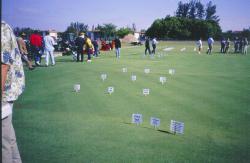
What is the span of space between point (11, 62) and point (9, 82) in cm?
28

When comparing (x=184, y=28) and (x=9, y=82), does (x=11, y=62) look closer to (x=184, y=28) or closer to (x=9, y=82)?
(x=9, y=82)

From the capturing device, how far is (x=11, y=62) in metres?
3.15

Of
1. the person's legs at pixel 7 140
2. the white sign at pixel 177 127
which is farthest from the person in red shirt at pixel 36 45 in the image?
the person's legs at pixel 7 140

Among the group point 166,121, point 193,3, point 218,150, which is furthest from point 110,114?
point 193,3

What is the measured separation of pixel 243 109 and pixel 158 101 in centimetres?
249

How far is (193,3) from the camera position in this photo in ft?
376

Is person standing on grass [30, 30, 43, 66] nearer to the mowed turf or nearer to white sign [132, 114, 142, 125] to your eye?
the mowed turf

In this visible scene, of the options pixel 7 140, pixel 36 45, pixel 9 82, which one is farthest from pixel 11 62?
pixel 36 45

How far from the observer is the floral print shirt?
9.96 ft

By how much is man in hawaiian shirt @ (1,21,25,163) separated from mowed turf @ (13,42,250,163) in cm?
142

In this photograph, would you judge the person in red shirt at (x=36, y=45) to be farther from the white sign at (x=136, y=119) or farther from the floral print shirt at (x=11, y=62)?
the floral print shirt at (x=11, y=62)

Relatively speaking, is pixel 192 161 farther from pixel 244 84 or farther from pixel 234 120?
pixel 244 84

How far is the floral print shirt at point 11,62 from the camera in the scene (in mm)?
3037

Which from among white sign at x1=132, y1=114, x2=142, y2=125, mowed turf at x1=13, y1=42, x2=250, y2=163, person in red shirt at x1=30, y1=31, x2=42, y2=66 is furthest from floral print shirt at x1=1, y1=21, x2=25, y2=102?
person in red shirt at x1=30, y1=31, x2=42, y2=66
